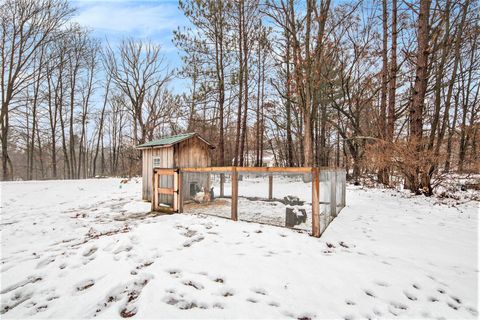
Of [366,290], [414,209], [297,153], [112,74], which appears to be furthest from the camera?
[297,153]

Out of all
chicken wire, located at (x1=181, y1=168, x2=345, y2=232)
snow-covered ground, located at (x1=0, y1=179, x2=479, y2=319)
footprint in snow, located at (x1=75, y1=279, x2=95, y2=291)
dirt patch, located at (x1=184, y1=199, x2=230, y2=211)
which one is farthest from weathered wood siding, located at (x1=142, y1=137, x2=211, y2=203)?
footprint in snow, located at (x1=75, y1=279, x2=95, y2=291)

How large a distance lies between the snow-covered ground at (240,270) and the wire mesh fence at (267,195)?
43cm

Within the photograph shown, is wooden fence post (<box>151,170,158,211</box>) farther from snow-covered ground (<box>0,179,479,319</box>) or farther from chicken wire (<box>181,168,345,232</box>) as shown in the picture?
snow-covered ground (<box>0,179,479,319</box>)

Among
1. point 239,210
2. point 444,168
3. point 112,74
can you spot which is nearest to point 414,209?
point 444,168

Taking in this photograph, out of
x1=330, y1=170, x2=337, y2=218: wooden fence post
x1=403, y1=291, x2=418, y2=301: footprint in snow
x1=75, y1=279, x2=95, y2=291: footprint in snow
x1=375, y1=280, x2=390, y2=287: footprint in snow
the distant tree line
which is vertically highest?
the distant tree line

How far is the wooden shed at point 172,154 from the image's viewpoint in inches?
325

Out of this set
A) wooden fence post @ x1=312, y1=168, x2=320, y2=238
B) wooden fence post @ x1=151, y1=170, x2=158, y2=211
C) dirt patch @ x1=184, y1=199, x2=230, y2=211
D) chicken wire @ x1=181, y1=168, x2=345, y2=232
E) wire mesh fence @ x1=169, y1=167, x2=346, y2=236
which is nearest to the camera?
wooden fence post @ x1=312, y1=168, x2=320, y2=238

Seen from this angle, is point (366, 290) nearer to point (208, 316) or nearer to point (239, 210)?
point (208, 316)

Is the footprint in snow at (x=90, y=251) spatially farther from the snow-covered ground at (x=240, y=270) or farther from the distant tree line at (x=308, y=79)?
the distant tree line at (x=308, y=79)

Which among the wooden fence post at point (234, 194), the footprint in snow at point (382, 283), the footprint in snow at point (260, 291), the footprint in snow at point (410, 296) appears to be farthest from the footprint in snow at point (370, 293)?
the wooden fence post at point (234, 194)

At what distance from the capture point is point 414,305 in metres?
2.30

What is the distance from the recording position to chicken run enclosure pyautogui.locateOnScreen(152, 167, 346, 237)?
4.68 metres

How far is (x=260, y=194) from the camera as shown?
6520 mm

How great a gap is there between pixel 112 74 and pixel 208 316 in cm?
2311
